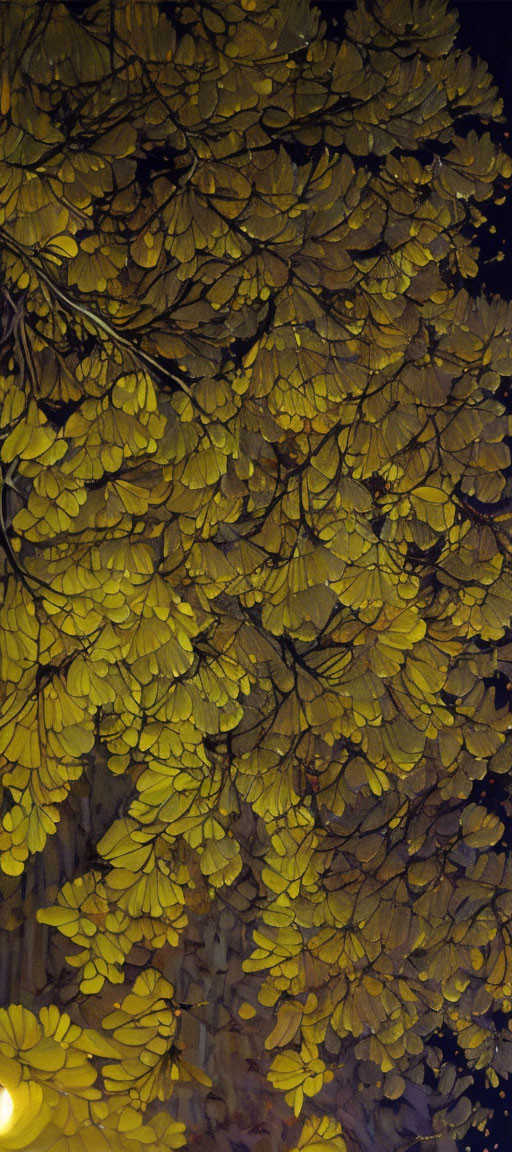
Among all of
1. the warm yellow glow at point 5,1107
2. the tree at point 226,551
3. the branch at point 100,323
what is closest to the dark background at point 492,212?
the tree at point 226,551

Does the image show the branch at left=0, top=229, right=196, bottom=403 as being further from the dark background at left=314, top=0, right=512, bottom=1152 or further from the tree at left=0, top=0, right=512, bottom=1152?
the dark background at left=314, top=0, right=512, bottom=1152

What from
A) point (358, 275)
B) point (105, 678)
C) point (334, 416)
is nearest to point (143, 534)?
point (105, 678)

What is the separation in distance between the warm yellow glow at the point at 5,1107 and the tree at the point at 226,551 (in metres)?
0.02

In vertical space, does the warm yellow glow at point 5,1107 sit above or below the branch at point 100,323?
below

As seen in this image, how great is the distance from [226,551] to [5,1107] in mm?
1103

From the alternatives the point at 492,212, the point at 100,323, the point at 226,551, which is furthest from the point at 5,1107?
the point at 492,212

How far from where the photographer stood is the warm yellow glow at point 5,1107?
1391 mm

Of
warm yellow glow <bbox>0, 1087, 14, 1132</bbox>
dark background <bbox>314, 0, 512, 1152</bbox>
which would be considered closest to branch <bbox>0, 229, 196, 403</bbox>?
dark background <bbox>314, 0, 512, 1152</bbox>

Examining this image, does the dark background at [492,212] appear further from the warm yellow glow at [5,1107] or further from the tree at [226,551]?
the warm yellow glow at [5,1107]

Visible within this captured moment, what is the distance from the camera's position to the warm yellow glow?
4.56 feet

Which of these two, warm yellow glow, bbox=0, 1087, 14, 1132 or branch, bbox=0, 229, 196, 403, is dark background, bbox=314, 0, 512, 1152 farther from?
warm yellow glow, bbox=0, 1087, 14, 1132

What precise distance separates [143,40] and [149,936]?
1634 mm

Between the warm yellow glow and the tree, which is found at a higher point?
the tree

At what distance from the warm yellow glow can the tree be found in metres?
0.02
